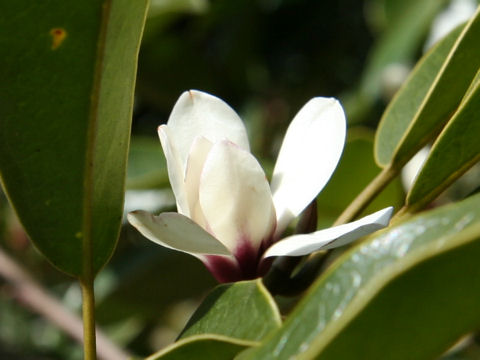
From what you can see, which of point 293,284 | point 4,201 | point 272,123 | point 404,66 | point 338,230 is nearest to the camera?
point 338,230

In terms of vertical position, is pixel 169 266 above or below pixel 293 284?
below

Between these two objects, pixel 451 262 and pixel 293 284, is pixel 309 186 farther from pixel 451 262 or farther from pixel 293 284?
pixel 451 262

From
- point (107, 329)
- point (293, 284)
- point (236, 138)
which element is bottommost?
point (107, 329)

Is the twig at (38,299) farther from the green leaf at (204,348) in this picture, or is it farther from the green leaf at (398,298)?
the green leaf at (398,298)

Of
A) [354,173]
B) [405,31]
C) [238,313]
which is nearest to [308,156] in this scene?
[238,313]

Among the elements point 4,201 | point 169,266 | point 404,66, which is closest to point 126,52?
point 169,266

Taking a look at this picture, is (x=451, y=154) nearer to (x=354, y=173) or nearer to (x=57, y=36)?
(x=57, y=36)

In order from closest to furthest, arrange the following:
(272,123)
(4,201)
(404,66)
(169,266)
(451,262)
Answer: (451,262), (169,266), (404,66), (4,201), (272,123)
